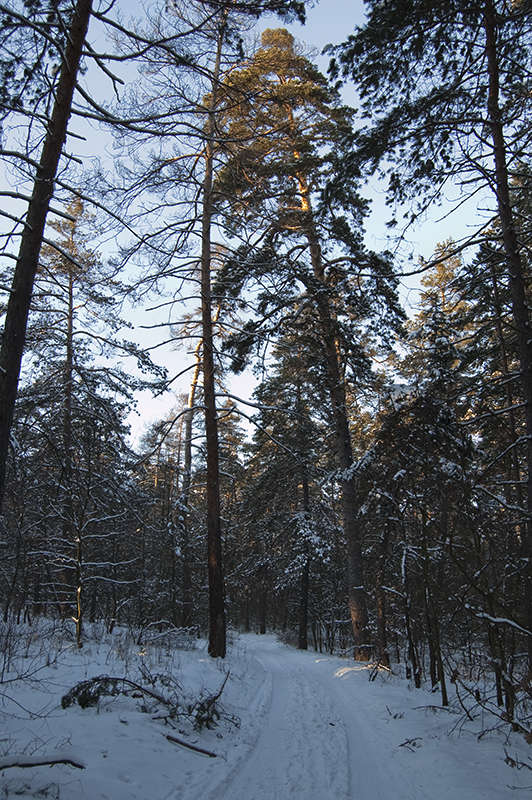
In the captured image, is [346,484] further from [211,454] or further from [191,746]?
[191,746]

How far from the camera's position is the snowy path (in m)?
3.88

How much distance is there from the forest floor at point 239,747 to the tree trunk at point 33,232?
247 cm

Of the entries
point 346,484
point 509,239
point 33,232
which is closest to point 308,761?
point 33,232

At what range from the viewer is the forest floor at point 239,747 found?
3.64 meters

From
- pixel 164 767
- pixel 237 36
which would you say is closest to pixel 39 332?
pixel 237 36

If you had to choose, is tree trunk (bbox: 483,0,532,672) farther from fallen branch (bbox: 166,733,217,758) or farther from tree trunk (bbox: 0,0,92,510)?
tree trunk (bbox: 0,0,92,510)

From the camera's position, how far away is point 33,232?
4.94 meters

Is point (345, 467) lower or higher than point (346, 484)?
higher

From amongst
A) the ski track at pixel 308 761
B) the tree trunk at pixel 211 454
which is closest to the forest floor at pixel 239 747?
the ski track at pixel 308 761

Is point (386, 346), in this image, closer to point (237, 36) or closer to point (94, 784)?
point (237, 36)

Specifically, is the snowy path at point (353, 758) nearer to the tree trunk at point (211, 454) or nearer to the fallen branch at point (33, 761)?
the fallen branch at point (33, 761)

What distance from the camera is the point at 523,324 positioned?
227 inches

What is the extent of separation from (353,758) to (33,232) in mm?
6914

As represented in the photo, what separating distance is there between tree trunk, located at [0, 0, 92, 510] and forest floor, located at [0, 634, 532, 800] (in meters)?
2.47
